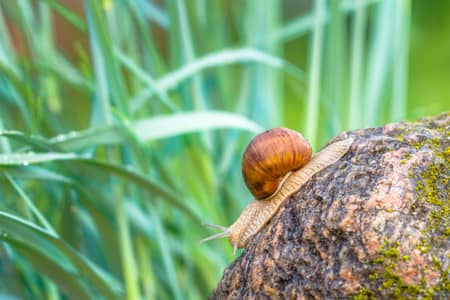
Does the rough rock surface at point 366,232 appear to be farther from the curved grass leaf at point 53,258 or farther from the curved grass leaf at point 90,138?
the curved grass leaf at point 90,138

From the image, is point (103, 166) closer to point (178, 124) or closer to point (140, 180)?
point (140, 180)

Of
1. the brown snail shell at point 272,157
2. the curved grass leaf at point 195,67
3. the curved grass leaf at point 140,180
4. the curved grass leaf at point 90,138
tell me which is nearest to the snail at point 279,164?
the brown snail shell at point 272,157

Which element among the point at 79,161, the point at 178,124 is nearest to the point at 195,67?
the point at 178,124

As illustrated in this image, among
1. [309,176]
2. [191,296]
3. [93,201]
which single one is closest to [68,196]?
[93,201]

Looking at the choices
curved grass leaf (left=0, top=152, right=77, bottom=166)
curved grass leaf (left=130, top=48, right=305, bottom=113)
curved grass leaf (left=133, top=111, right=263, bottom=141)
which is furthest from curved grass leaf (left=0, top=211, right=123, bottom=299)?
curved grass leaf (left=130, top=48, right=305, bottom=113)

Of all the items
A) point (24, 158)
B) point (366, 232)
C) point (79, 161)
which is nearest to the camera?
point (366, 232)
